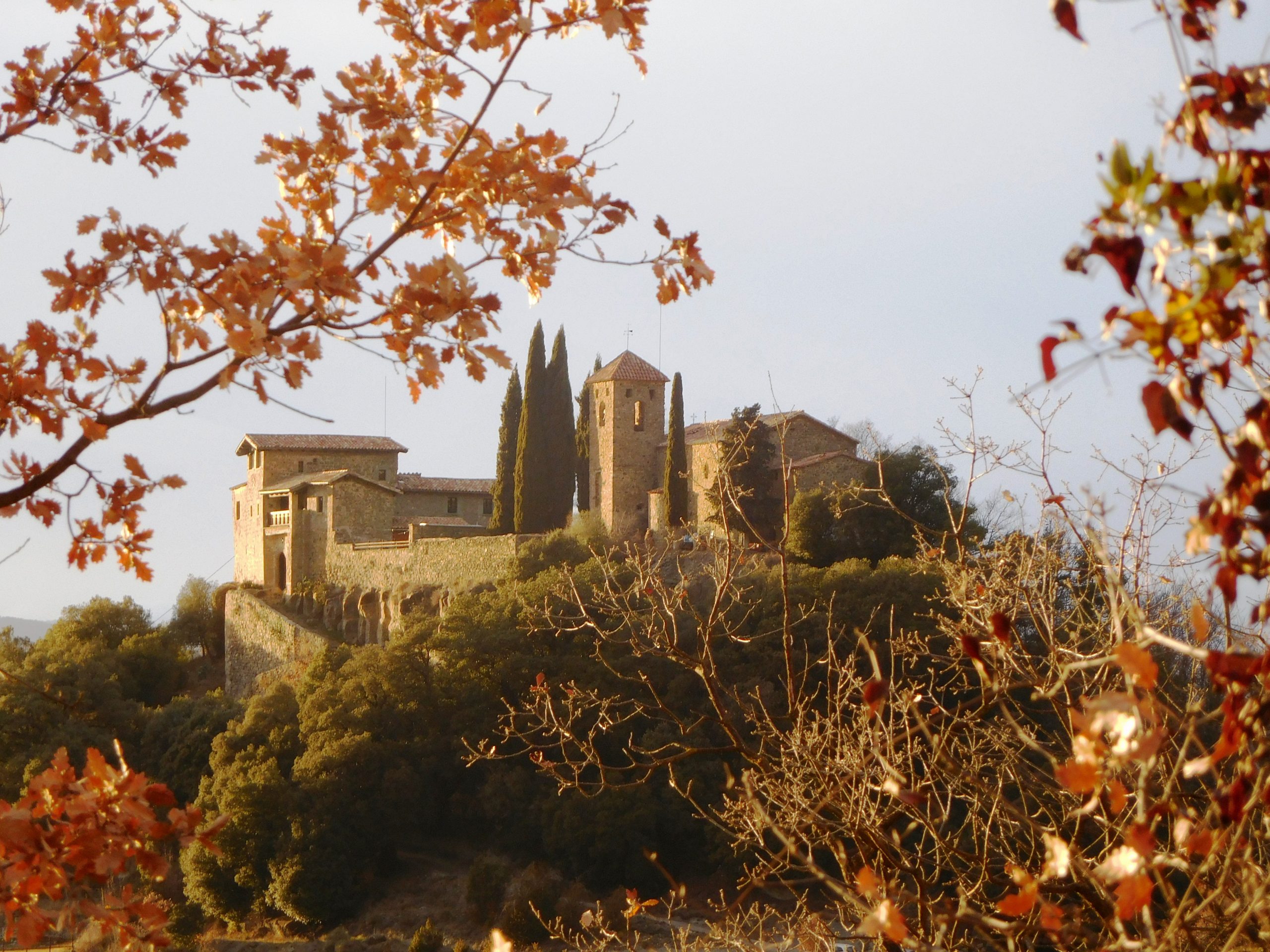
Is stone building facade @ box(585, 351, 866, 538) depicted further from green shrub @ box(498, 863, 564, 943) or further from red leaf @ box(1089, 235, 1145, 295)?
red leaf @ box(1089, 235, 1145, 295)

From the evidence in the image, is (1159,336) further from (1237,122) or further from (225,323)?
(225,323)

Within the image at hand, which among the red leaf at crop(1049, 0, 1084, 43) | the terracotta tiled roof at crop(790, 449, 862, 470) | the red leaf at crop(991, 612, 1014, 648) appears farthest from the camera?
the terracotta tiled roof at crop(790, 449, 862, 470)

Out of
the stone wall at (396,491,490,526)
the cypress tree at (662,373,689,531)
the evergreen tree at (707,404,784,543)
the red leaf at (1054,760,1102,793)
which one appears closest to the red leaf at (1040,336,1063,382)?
the red leaf at (1054,760,1102,793)

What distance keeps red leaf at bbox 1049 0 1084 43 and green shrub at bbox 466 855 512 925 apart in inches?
782

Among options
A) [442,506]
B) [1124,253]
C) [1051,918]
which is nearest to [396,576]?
[442,506]

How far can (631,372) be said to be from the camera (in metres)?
31.7

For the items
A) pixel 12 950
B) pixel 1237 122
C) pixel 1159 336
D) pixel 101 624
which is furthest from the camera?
pixel 101 624

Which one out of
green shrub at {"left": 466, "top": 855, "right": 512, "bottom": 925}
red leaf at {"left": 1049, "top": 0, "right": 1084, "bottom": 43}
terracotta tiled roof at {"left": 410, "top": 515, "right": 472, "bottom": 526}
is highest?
red leaf at {"left": 1049, "top": 0, "right": 1084, "bottom": 43}

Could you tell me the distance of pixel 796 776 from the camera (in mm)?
4727

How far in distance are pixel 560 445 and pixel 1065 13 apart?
97.3ft

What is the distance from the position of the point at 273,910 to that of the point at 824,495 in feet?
43.8

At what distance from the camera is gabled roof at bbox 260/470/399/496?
3081 centimetres

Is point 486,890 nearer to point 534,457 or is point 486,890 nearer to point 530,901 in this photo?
point 530,901

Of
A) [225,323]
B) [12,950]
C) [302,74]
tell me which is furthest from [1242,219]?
[12,950]
